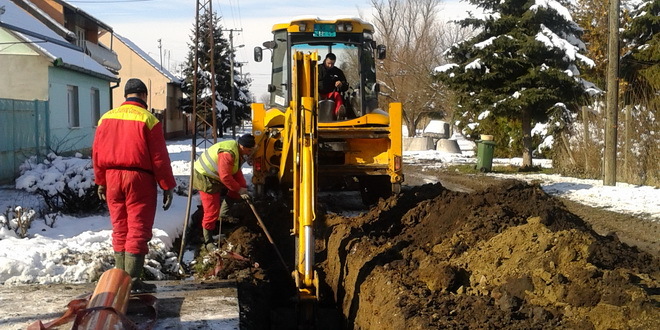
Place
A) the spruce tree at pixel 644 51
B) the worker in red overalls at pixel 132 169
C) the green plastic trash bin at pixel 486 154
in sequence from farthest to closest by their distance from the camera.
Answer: the spruce tree at pixel 644 51, the green plastic trash bin at pixel 486 154, the worker in red overalls at pixel 132 169

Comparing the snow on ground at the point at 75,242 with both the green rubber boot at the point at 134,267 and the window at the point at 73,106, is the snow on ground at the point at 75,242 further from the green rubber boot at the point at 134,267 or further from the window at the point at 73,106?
the window at the point at 73,106

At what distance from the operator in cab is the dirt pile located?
2827 millimetres

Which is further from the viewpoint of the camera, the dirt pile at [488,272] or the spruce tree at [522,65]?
the spruce tree at [522,65]

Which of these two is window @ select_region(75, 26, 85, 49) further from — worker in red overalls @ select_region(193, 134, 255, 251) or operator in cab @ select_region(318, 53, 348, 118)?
worker in red overalls @ select_region(193, 134, 255, 251)

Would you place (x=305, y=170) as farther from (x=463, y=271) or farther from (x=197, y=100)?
(x=197, y=100)

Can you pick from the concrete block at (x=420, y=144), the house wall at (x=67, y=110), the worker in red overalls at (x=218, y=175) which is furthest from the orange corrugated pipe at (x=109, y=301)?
the concrete block at (x=420, y=144)

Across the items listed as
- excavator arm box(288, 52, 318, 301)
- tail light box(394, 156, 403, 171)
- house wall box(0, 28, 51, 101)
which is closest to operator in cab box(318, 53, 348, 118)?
tail light box(394, 156, 403, 171)

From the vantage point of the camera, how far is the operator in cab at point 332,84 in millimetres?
11492

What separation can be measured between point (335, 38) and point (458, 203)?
4.28 meters

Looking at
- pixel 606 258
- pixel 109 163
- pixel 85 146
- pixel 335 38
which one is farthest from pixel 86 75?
pixel 606 258

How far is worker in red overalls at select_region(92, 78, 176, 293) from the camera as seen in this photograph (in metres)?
5.66

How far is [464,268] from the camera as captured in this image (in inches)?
253

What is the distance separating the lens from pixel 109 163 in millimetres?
5715

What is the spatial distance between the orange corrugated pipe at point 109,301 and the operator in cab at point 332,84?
6763 millimetres
